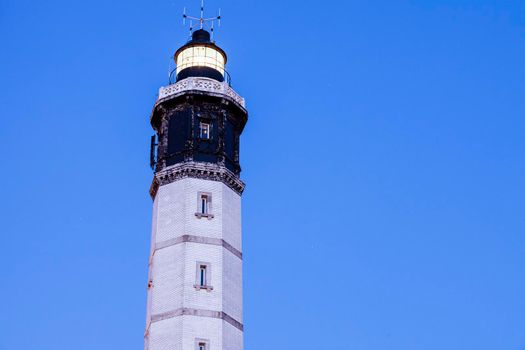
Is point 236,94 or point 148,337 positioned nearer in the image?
point 148,337

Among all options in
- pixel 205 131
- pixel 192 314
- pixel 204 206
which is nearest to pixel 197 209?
pixel 204 206

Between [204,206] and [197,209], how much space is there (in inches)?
24.5

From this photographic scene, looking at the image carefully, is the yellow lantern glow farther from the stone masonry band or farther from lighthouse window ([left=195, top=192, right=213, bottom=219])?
lighthouse window ([left=195, top=192, right=213, bottom=219])

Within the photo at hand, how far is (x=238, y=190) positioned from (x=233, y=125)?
185 inches

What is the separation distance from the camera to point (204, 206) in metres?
58.4

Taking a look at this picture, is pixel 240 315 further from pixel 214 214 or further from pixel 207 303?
pixel 214 214

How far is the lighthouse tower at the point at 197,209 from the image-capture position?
5444cm

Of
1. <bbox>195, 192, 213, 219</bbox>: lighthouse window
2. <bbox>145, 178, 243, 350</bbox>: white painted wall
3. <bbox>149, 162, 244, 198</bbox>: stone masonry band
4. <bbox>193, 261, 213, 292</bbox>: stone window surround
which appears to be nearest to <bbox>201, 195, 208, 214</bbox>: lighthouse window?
<bbox>195, 192, 213, 219</bbox>: lighthouse window

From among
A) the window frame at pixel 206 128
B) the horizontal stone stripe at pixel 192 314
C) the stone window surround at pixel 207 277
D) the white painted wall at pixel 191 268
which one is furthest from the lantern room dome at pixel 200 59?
the horizontal stone stripe at pixel 192 314

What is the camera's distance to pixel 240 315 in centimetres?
5638

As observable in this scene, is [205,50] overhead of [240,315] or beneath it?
overhead

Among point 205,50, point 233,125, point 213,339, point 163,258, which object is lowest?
point 213,339

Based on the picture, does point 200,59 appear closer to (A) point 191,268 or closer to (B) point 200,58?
(B) point 200,58

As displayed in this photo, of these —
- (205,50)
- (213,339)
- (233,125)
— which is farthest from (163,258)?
(205,50)
